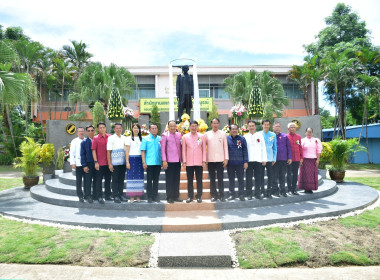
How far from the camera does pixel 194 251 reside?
143 inches

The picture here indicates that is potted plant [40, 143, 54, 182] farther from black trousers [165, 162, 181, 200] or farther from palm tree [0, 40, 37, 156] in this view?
black trousers [165, 162, 181, 200]

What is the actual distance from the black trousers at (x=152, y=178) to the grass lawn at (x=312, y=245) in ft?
6.82

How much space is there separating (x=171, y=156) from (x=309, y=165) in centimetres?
343

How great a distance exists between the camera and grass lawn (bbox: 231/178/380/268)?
3.50 meters

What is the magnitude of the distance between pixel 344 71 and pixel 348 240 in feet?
61.5

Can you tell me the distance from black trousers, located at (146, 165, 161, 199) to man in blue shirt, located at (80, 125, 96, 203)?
Result: 120cm

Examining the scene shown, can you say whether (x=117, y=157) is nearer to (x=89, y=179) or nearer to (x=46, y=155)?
(x=89, y=179)

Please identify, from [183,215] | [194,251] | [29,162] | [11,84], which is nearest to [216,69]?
[29,162]

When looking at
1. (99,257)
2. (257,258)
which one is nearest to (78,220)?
(99,257)

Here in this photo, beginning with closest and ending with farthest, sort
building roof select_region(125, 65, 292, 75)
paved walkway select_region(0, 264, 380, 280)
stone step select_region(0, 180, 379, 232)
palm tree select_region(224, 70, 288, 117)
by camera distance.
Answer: paved walkway select_region(0, 264, 380, 280), stone step select_region(0, 180, 379, 232), palm tree select_region(224, 70, 288, 117), building roof select_region(125, 65, 292, 75)

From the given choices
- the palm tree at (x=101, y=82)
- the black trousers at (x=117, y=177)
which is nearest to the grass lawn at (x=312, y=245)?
the black trousers at (x=117, y=177)

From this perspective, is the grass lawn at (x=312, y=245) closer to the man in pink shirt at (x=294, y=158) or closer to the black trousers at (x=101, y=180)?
the man in pink shirt at (x=294, y=158)

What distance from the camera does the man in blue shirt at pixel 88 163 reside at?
5688 millimetres

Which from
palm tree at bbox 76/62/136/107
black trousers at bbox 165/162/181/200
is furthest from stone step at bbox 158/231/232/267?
palm tree at bbox 76/62/136/107
